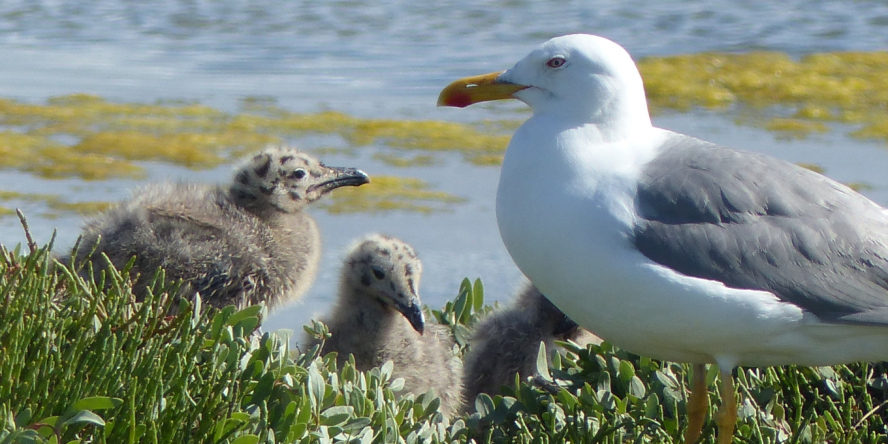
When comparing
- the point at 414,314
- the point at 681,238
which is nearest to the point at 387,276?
the point at 414,314

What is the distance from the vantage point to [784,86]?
39.4ft

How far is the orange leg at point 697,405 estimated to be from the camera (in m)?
4.30

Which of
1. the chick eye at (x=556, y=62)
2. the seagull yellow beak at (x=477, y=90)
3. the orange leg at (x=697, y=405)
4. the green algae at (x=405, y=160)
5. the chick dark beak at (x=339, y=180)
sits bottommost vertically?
the green algae at (x=405, y=160)

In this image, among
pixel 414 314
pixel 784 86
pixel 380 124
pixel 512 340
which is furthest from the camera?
pixel 784 86

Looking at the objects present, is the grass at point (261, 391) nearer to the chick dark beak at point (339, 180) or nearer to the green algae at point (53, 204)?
the chick dark beak at point (339, 180)

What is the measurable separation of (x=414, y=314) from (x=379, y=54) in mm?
8575

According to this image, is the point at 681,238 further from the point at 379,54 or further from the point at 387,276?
the point at 379,54

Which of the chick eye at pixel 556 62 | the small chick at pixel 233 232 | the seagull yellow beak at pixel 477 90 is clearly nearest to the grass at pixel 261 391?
the small chick at pixel 233 232

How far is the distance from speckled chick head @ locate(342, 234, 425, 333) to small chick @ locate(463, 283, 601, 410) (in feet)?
1.40

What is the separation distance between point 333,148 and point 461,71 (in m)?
2.56

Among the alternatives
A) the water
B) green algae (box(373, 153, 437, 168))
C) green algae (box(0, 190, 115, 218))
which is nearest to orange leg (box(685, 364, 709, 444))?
the water

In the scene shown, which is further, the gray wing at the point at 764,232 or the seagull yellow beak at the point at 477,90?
the seagull yellow beak at the point at 477,90

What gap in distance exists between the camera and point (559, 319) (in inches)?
216

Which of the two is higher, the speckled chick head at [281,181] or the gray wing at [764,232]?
the gray wing at [764,232]
